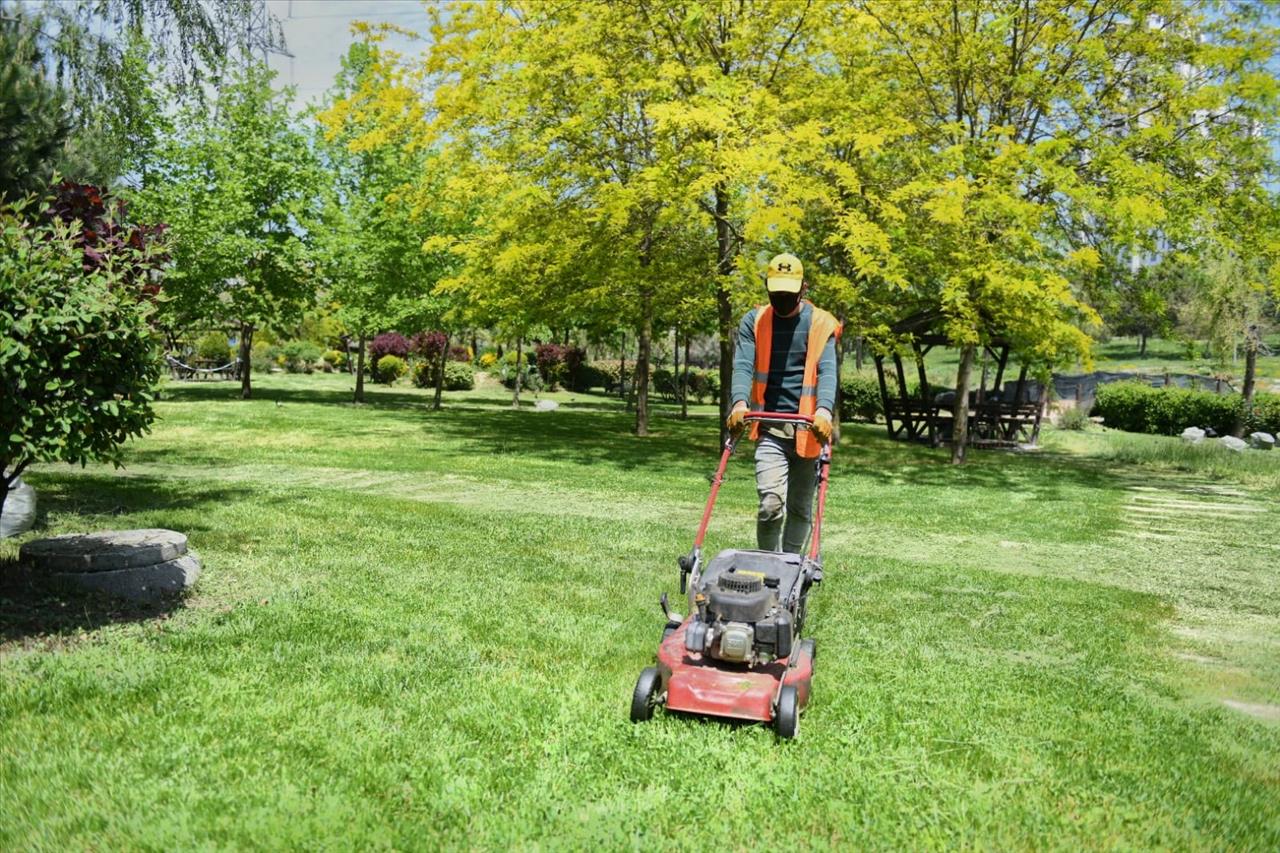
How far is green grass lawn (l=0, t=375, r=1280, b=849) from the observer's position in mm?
3363

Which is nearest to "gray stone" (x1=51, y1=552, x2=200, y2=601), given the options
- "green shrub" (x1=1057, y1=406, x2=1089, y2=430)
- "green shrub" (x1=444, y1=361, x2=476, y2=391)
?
"green shrub" (x1=1057, y1=406, x2=1089, y2=430)

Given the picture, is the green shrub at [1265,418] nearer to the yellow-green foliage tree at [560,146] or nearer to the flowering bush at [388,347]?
the yellow-green foliage tree at [560,146]

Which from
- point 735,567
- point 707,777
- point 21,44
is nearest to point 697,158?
point 21,44

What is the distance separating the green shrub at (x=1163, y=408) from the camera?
30.5m

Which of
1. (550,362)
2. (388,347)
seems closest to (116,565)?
(550,362)

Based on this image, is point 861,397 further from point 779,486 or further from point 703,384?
point 779,486

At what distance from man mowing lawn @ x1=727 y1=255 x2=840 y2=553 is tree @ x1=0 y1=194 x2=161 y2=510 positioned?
324 centimetres

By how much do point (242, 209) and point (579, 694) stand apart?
2479cm

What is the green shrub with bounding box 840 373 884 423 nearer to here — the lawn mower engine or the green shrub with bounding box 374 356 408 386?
the green shrub with bounding box 374 356 408 386

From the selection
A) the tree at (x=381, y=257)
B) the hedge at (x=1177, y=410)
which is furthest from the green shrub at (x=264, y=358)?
the hedge at (x=1177, y=410)

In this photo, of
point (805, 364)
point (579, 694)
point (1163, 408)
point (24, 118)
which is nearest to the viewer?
point (579, 694)

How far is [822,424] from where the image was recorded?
17.4 feet

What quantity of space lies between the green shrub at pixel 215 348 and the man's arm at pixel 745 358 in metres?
44.5

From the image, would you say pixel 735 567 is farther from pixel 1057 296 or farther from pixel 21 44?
pixel 1057 296
